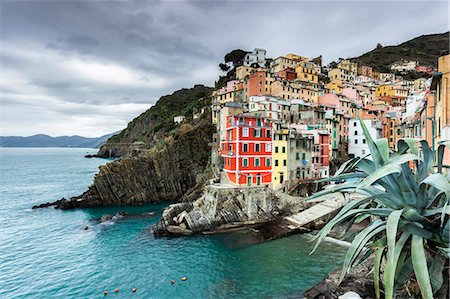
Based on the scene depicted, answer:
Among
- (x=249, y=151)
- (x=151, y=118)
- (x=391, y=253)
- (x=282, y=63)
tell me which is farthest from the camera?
(x=151, y=118)

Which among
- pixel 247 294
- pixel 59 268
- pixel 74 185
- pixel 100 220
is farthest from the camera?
pixel 74 185

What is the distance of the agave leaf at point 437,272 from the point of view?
4.42 meters

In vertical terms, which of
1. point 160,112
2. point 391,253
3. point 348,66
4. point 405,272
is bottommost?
point 405,272

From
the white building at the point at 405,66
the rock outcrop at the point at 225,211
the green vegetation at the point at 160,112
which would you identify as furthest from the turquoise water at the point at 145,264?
the white building at the point at 405,66

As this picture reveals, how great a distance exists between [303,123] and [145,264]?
31.0m

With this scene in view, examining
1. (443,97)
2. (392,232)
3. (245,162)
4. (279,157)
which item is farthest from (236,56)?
(392,232)

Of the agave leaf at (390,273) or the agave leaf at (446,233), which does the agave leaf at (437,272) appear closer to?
the agave leaf at (446,233)

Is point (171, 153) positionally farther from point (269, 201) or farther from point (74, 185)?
point (74, 185)

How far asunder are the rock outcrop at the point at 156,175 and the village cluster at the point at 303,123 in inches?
210

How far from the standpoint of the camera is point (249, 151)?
31.3 meters

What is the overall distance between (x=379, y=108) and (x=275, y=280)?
154 ft

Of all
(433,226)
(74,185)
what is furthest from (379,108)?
(74,185)

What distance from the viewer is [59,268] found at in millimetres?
22312

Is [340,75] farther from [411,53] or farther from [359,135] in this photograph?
[411,53]
